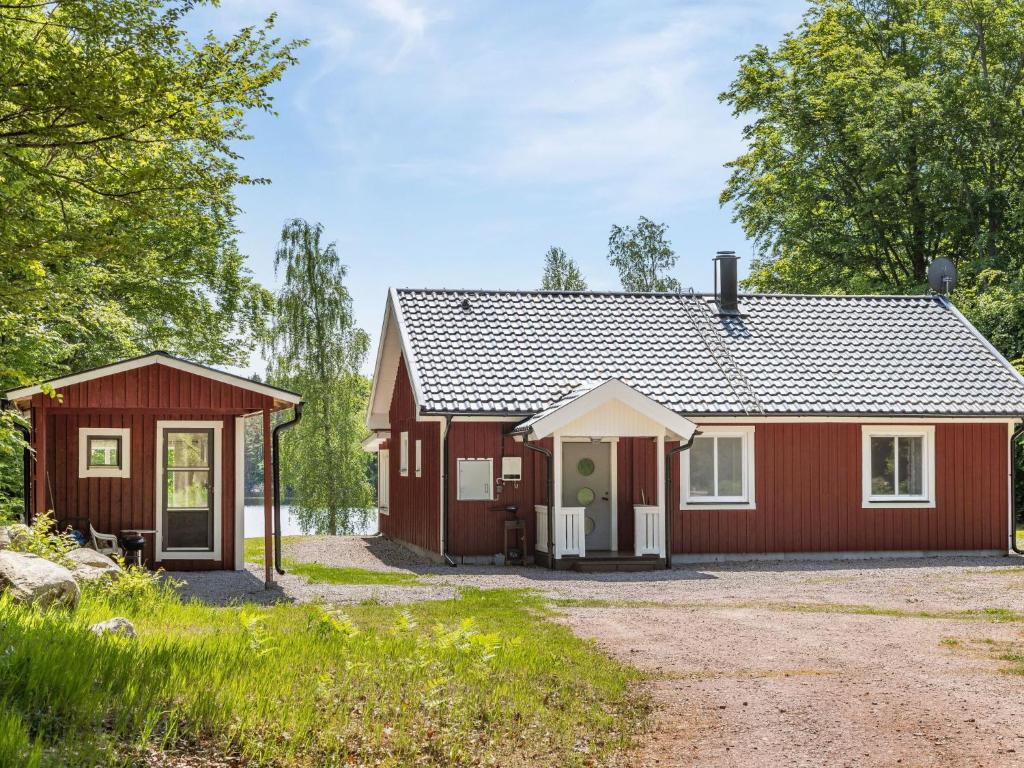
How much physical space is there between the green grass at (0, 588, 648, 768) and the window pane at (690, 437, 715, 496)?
10754 millimetres

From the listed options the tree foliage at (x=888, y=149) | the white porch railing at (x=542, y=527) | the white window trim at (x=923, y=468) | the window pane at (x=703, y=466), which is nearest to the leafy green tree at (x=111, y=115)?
the white porch railing at (x=542, y=527)

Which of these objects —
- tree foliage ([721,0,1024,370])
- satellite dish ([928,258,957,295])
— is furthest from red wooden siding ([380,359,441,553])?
tree foliage ([721,0,1024,370])

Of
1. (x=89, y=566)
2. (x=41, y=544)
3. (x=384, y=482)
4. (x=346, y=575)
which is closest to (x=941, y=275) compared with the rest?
(x=384, y=482)

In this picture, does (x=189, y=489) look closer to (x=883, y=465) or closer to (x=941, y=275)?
(x=883, y=465)

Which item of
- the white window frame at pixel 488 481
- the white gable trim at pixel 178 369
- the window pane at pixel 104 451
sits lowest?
the white window frame at pixel 488 481

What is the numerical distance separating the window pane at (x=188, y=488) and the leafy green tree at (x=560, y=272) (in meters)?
34.5

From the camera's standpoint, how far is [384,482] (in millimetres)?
28344

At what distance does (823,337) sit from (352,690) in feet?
58.4

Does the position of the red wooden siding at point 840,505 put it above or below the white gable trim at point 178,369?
below

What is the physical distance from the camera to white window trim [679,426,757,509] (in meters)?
20.5

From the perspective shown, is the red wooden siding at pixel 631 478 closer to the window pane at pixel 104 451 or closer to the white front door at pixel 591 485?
the white front door at pixel 591 485

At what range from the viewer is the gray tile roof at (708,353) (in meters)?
20.6

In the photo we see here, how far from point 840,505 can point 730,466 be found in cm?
211

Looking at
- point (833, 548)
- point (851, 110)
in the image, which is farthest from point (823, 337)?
point (851, 110)
